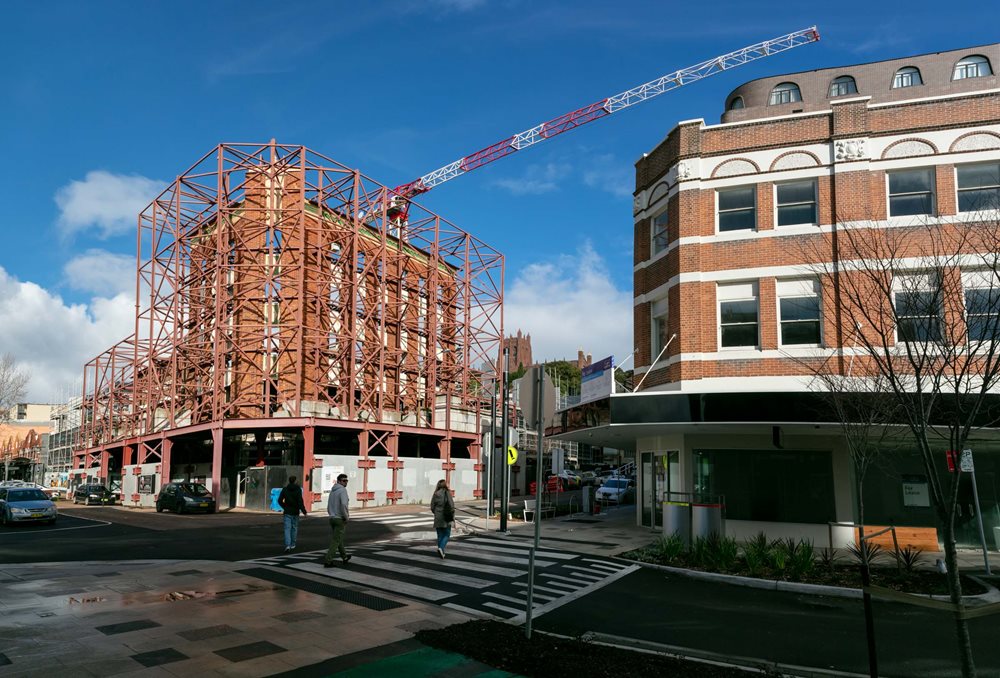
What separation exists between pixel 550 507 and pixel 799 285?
42.6 feet

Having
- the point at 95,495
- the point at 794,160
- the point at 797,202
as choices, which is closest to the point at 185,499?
the point at 95,495

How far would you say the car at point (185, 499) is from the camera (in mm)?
32906

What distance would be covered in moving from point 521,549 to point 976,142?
1537cm

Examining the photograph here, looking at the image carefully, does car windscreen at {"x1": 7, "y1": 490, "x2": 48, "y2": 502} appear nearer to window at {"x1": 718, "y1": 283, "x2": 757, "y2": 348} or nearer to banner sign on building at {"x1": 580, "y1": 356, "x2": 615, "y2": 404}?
banner sign on building at {"x1": 580, "y1": 356, "x2": 615, "y2": 404}

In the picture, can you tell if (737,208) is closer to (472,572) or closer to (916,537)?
(916,537)

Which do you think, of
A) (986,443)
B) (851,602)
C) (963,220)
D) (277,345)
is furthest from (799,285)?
(277,345)

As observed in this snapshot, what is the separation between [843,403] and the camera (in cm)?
1552

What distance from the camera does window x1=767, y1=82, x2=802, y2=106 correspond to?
2577 centimetres

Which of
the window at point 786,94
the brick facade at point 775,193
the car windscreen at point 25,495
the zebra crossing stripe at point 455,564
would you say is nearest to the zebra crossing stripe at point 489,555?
the zebra crossing stripe at point 455,564

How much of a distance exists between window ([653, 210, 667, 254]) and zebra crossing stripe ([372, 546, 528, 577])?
Result: 11.7 metres

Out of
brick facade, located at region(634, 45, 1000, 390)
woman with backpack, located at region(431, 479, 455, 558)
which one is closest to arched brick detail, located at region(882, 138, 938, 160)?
brick facade, located at region(634, 45, 1000, 390)

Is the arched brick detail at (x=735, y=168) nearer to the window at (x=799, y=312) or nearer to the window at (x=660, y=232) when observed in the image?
the window at (x=660, y=232)

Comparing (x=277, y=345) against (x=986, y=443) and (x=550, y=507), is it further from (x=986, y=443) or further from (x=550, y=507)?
(x=986, y=443)

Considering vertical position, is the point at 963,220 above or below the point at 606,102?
below
